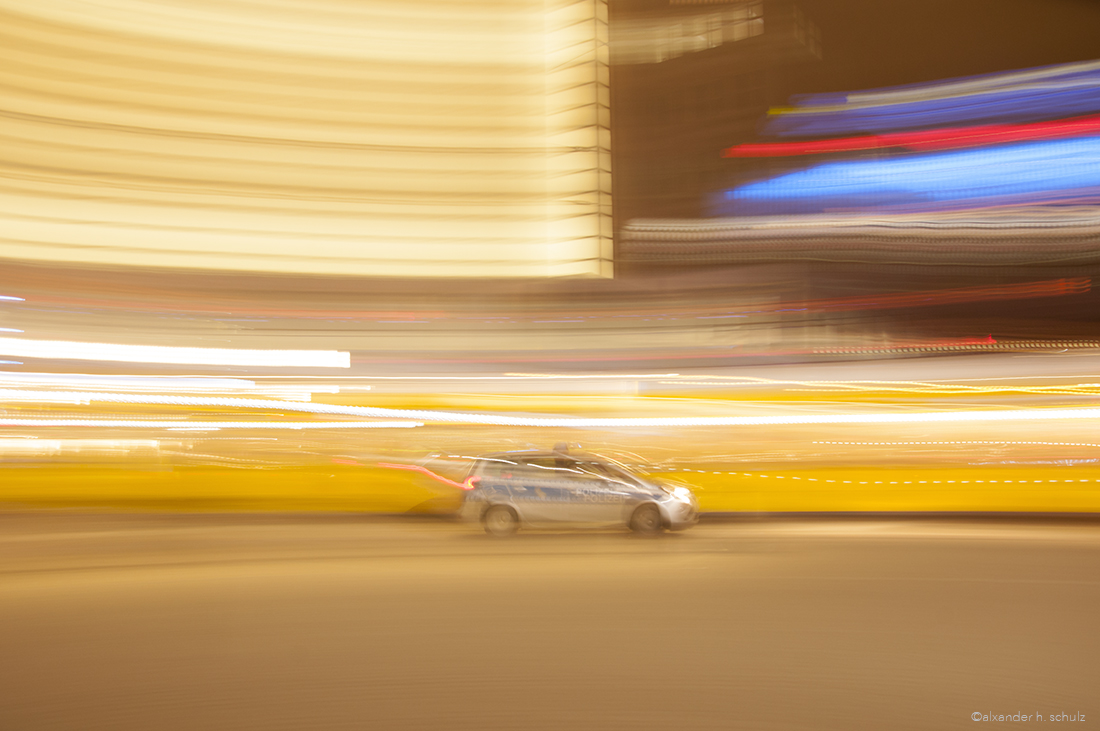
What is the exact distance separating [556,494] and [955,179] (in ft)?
21.6

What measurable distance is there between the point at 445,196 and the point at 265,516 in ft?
11.4

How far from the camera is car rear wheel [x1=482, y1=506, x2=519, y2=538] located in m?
7.57

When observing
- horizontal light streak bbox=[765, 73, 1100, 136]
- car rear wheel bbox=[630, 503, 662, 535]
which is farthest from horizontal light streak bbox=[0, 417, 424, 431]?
horizontal light streak bbox=[765, 73, 1100, 136]

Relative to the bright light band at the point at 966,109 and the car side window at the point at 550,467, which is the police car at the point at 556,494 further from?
the bright light band at the point at 966,109

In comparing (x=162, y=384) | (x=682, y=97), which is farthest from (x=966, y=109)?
(x=162, y=384)

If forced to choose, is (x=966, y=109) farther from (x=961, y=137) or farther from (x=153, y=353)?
(x=153, y=353)

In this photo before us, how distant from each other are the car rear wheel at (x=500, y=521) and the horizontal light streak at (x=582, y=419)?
1.00 meters

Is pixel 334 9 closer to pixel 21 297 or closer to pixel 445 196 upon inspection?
pixel 445 196

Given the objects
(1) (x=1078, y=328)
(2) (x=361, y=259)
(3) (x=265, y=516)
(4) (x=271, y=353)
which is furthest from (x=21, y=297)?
(1) (x=1078, y=328)

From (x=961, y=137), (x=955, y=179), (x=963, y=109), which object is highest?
(x=963, y=109)

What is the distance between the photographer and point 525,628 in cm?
416

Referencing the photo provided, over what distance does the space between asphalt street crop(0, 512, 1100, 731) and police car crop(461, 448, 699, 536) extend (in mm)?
368

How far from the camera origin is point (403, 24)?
16.6 ft

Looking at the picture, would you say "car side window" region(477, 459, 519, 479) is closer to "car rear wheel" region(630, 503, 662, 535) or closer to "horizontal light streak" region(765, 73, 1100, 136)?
"car rear wheel" region(630, 503, 662, 535)
